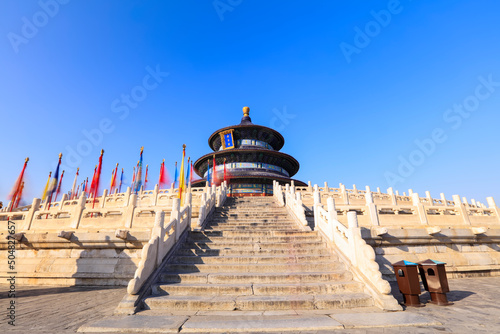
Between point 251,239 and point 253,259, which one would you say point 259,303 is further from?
point 251,239

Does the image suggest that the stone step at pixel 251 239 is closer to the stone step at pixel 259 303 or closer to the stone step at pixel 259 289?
the stone step at pixel 259 289

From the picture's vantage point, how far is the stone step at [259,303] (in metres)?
4.72

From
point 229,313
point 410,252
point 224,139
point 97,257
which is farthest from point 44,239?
point 224,139

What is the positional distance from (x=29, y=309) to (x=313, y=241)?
7.41m

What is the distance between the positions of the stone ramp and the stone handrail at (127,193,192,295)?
1.14 ft

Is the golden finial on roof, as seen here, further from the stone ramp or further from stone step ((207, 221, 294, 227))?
the stone ramp

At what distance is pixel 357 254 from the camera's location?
5.95 meters

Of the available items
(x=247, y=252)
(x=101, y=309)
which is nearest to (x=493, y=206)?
(x=247, y=252)

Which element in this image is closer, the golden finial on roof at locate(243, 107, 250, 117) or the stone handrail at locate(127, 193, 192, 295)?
the stone handrail at locate(127, 193, 192, 295)

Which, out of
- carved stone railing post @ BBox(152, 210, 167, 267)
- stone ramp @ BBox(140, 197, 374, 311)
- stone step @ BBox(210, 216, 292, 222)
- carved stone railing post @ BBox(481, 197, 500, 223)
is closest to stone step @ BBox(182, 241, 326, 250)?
stone ramp @ BBox(140, 197, 374, 311)

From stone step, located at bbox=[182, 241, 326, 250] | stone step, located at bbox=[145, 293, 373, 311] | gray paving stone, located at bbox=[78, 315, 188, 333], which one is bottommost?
gray paving stone, located at bbox=[78, 315, 188, 333]

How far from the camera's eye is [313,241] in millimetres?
7742

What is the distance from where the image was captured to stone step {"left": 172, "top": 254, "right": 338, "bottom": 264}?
6684 millimetres

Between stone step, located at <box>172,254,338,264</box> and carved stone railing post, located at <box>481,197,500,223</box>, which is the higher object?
carved stone railing post, located at <box>481,197,500,223</box>
